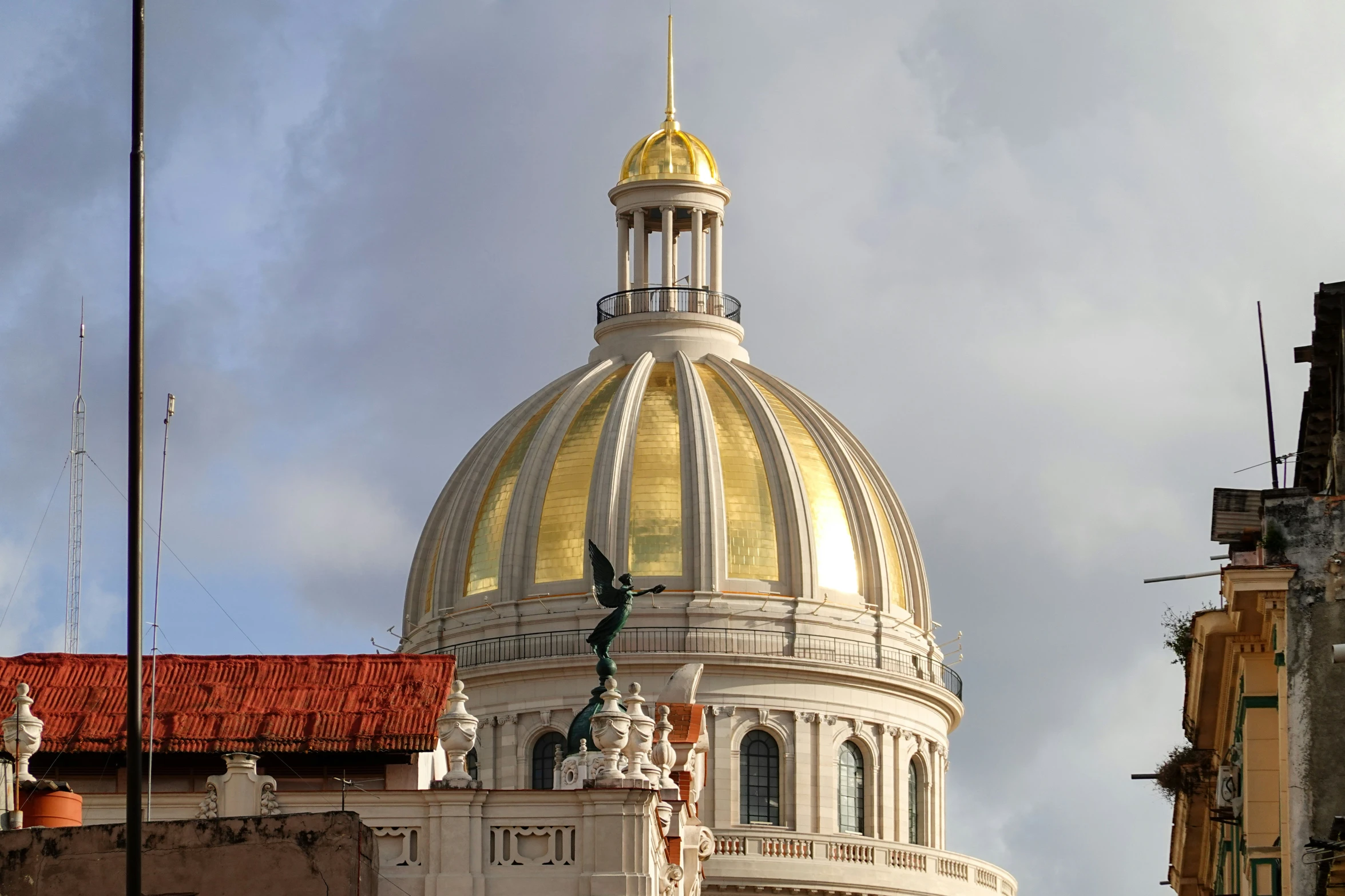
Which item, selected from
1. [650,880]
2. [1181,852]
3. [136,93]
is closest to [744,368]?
[1181,852]

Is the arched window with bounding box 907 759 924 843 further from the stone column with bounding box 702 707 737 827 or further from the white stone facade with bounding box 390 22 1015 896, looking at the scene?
the stone column with bounding box 702 707 737 827

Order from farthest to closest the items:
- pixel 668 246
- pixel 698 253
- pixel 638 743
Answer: pixel 698 253, pixel 668 246, pixel 638 743

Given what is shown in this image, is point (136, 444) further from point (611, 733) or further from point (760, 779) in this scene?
point (760, 779)

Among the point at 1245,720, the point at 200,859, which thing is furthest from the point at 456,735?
the point at 1245,720

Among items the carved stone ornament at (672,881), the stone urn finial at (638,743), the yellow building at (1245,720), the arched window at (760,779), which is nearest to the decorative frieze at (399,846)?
the stone urn finial at (638,743)

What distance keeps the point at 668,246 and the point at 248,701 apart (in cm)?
6764

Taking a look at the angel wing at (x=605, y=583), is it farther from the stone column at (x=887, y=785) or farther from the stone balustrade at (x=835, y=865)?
the stone column at (x=887, y=785)

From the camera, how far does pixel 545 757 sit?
4370 inches

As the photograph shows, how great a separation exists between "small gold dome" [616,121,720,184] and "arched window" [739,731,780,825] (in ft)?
68.0

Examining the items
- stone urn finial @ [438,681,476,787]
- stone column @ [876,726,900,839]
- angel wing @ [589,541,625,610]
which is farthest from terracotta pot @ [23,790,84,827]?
stone column @ [876,726,900,839]

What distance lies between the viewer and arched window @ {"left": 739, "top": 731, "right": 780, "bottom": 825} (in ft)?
366

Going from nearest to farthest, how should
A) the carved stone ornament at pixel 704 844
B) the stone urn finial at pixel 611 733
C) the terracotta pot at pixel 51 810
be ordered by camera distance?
the terracotta pot at pixel 51 810 → the stone urn finial at pixel 611 733 → the carved stone ornament at pixel 704 844

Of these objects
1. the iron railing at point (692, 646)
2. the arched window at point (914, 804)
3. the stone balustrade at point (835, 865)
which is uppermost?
the iron railing at point (692, 646)

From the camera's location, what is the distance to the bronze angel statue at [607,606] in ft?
201
